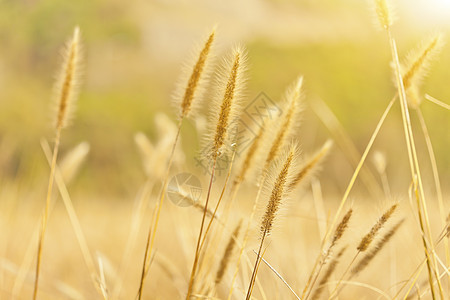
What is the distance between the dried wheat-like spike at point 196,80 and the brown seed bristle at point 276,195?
0.59ft

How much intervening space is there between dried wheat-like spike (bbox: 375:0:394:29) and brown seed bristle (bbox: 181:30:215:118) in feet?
0.69

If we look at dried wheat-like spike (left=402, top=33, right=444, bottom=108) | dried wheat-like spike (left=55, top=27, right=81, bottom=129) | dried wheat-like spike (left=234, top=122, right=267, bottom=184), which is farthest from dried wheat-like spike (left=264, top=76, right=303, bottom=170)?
dried wheat-like spike (left=55, top=27, right=81, bottom=129)

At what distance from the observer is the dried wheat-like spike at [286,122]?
610mm

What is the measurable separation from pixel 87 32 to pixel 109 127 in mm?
1566

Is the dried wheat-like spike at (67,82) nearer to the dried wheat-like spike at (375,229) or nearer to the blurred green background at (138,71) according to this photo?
the dried wheat-like spike at (375,229)

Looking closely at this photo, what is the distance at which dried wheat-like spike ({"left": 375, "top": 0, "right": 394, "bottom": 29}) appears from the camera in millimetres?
543

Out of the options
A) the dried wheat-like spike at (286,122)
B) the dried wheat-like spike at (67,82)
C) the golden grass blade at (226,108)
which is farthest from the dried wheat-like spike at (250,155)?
the dried wheat-like spike at (67,82)

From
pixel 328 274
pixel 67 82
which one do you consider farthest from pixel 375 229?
pixel 67 82

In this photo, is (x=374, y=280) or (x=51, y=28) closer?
(x=374, y=280)

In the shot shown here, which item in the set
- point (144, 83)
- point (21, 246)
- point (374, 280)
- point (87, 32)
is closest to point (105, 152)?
point (144, 83)

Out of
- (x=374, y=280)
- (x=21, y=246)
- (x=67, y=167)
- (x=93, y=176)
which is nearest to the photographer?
(x=67, y=167)

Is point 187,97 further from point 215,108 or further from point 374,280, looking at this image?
point 374,280

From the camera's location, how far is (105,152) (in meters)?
6.11

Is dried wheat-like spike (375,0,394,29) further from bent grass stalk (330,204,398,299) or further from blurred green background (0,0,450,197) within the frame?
blurred green background (0,0,450,197)
